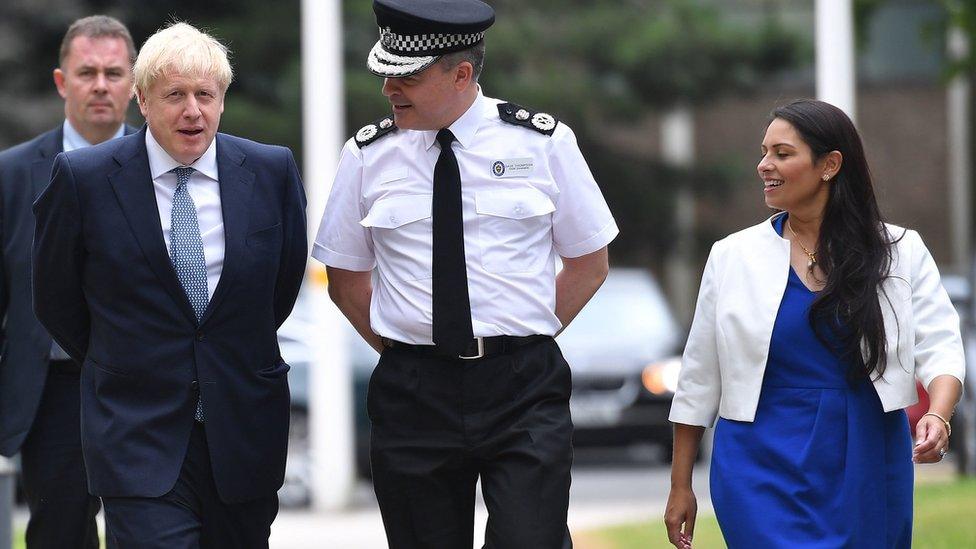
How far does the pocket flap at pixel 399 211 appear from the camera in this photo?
16.3ft

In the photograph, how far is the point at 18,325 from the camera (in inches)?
220

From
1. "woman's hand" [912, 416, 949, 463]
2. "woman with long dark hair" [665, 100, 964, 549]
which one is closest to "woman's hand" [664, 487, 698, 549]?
"woman with long dark hair" [665, 100, 964, 549]

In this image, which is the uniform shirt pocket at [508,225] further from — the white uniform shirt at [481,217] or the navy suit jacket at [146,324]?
the navy suit jacket at [146,324]

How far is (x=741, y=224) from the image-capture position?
2678 cm

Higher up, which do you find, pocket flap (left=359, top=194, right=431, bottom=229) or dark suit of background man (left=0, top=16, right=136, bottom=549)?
pocket flap (left=359, top=194, right=431, bottom=229)

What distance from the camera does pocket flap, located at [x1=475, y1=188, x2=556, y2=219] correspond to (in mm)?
4965

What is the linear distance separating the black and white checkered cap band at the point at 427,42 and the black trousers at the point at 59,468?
158 centimetres

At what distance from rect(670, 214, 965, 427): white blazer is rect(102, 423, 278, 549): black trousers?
1289 mm

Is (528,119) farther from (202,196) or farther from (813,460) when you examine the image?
(813,460)

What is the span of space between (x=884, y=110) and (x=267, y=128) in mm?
12748

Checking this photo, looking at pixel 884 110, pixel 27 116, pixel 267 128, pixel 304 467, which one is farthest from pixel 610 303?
pixel 884 110

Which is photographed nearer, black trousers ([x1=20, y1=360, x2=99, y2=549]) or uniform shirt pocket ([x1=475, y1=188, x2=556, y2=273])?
uniform shirt pocket ([x1=475, y1=188, x2=556, y2=273])

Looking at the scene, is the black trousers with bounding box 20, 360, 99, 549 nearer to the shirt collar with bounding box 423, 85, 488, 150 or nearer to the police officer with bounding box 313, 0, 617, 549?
the police officer with bounding box 313, 0, 617, 549

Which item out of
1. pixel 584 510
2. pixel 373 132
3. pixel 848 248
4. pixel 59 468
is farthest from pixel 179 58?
pixel 584 510
